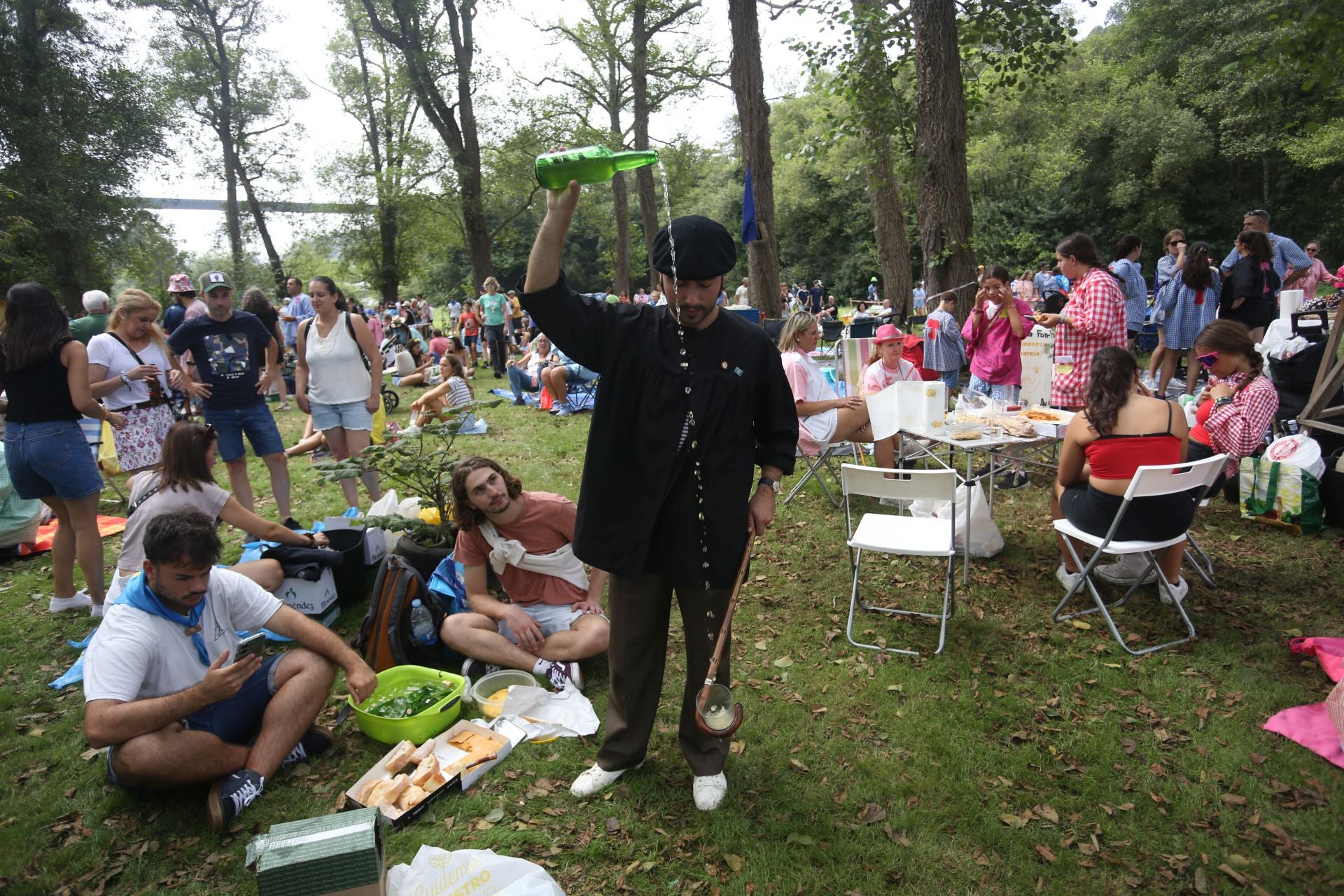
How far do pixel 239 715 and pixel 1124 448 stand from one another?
4341 millimetres

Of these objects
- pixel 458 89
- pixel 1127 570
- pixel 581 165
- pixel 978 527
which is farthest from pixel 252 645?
pixel 458 89

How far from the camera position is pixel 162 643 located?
2.76 metres

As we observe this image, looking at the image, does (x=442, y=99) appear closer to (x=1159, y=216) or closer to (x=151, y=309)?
(x=151, y=309)

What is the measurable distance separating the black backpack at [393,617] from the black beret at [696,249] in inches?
90.5

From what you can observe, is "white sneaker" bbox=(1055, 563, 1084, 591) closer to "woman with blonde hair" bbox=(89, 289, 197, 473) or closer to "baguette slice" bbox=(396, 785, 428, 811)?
"baguette slice" bbox=(396, 785, 428, 811)

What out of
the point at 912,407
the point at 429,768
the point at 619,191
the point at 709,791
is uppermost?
the point at 619,191

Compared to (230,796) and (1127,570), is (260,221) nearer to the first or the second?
(230,796)

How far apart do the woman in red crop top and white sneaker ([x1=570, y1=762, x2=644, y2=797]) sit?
2.69 metres

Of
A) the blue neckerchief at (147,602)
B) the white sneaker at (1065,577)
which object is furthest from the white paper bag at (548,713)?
the white sneaker at (1065,577)

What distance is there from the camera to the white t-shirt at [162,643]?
2.64 m

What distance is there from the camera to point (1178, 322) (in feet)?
27.1

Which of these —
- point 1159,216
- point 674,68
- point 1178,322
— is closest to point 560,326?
point 1178,322

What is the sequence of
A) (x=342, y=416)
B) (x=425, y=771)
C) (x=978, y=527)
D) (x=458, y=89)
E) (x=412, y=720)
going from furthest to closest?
(x=458, y=89) → (x=342, y=416) → (x=978, y=527) → (x=412, y=720) → (x=425, y=771)

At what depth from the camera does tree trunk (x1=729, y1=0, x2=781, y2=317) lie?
995 cm
